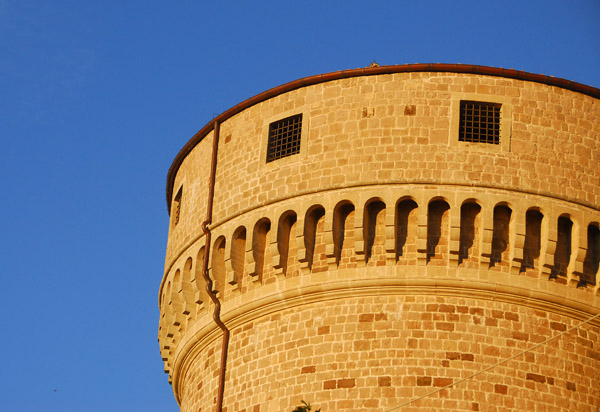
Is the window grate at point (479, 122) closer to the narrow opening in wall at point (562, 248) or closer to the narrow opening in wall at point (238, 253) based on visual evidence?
the narrow opening in wall at point (562, 248)

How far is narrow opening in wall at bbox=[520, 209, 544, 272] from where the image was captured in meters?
23.5

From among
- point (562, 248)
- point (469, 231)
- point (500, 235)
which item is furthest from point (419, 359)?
point (562, 248)

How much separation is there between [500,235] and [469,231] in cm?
51

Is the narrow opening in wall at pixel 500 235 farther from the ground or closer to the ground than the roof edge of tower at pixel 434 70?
closer to the ground

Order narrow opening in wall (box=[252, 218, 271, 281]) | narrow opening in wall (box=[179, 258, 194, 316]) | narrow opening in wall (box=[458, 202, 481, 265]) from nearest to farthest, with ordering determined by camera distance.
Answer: narrow opening in wall (box=[458, 202, 481, 265]) < narrow opening in wall (box=[252, 218, 271, 281]) < narrow opening in wall (box=[179, 258, 194, 316])

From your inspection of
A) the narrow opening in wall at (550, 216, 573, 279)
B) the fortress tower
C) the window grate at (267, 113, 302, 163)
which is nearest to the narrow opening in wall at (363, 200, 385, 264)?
the fortress tower

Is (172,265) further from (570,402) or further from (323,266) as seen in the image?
(570,402)

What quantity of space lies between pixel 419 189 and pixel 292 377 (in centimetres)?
365

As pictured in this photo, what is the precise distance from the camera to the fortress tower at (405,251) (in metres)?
22.8

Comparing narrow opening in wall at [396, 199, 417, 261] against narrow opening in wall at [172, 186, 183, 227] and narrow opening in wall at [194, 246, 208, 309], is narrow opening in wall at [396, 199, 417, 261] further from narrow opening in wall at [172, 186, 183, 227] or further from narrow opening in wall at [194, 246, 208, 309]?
narrow opening in wall at [172, 186, 183, 227]

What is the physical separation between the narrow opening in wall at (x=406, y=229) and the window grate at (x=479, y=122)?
1483mm

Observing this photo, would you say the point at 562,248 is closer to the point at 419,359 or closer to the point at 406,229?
the point at 406,229

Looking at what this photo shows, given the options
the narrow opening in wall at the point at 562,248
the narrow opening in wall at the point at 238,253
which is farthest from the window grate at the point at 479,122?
the narrow opening in wall at the point at 238,253

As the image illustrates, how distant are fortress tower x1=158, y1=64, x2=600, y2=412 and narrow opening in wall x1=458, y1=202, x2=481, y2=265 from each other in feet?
0.09
